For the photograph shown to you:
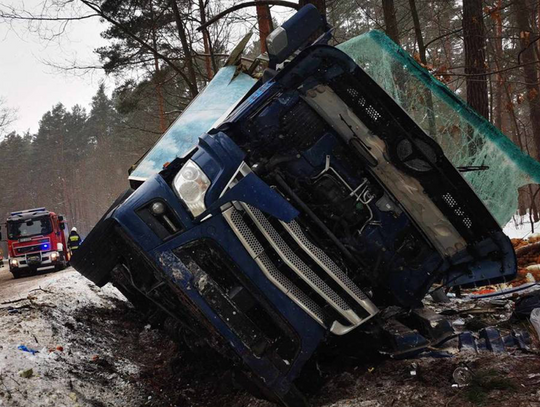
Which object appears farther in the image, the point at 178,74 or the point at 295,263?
the point at 178,74

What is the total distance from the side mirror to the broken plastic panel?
132 cm

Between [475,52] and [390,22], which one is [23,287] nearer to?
[390,22]

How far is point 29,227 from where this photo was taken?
1448 centimetres

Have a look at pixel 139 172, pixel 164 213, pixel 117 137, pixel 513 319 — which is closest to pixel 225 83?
pixel 139 172

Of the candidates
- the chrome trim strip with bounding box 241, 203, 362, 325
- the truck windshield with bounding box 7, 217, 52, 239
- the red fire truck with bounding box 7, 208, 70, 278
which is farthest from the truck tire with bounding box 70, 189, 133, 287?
the truck windshield with bounding box 7, 217, 52, 239

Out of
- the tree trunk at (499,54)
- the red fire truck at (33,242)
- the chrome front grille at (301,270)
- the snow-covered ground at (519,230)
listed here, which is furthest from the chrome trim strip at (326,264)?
the red fire truck at (33,242)

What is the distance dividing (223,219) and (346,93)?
1208 mm

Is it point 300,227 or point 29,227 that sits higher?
point 300,227

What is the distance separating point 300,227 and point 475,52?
5.89 m

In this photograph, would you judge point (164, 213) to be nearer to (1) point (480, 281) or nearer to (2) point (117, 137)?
(1) point (480, 281)

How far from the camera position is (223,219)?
277cm

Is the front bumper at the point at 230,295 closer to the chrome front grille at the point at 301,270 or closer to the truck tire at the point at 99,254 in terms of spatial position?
the chrome front grille at the point at 301,270

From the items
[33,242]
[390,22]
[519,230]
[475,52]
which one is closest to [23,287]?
[33,242]

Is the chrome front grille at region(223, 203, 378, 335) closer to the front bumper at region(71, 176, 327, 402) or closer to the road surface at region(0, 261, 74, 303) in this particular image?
the front bumper at region(71, 176, 327, 402)
